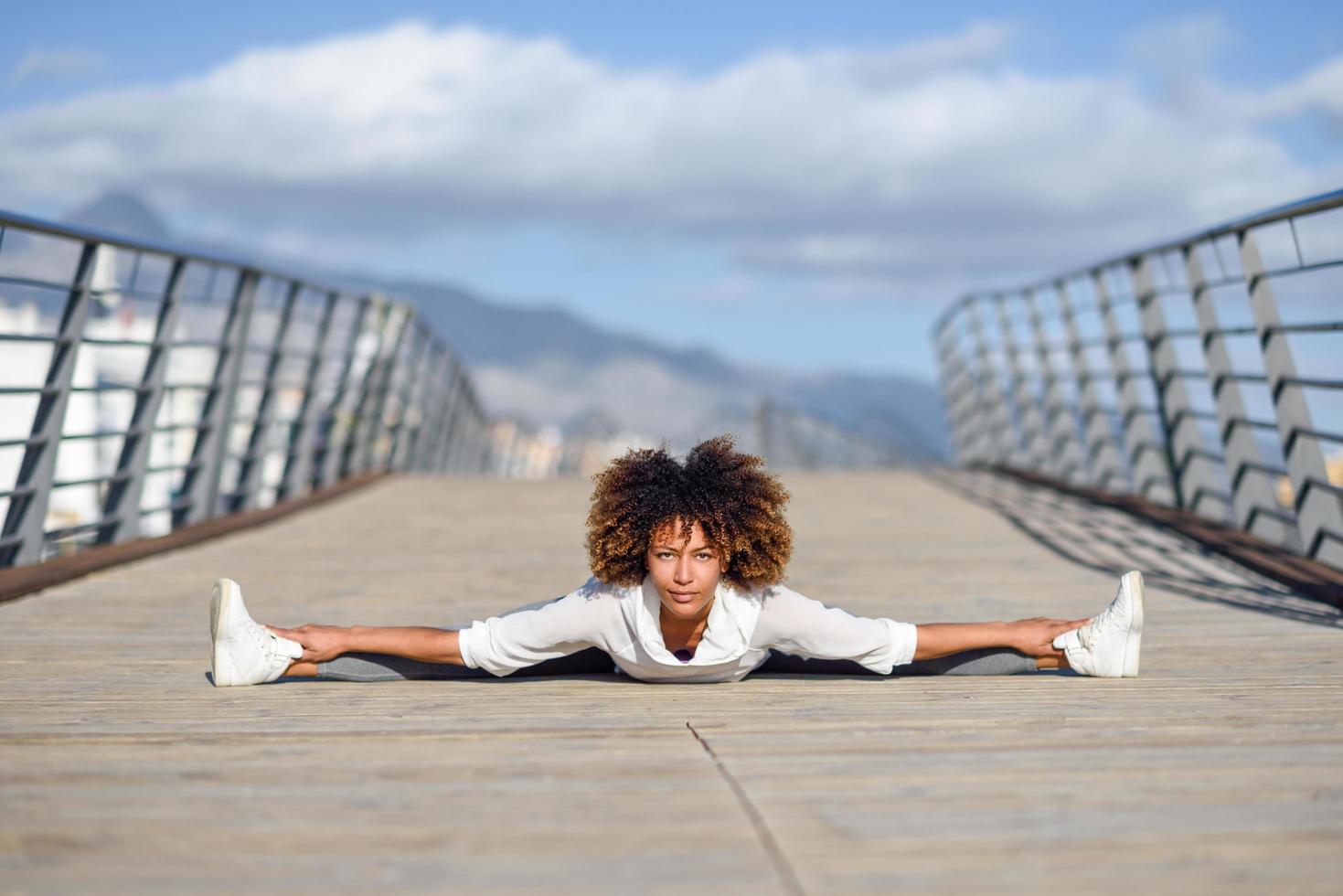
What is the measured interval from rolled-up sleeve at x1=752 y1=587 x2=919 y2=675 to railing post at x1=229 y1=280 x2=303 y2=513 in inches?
234

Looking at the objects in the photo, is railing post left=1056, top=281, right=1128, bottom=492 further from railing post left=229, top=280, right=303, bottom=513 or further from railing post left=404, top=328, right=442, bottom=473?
railing post left=404, top=328, right=442, bottom=473

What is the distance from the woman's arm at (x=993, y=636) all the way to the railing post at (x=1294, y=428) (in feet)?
8.28

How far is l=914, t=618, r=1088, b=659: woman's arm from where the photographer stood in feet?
12.7

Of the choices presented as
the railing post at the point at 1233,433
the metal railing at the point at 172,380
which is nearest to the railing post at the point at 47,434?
the metal railing at the point at 172,380

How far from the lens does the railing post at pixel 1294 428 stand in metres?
5.99

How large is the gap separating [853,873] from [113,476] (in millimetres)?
5548

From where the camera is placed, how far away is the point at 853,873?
2.11m

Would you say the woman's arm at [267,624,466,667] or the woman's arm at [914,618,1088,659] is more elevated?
the woman's arm at [914,618,1088,659]

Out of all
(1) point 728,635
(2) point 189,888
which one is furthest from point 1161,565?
(2) point 189,888

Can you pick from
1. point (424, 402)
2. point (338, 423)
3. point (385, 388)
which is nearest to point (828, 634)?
point (338, 423)

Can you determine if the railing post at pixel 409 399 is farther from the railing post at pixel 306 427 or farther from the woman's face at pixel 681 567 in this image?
the woman's face at pixel 681 567

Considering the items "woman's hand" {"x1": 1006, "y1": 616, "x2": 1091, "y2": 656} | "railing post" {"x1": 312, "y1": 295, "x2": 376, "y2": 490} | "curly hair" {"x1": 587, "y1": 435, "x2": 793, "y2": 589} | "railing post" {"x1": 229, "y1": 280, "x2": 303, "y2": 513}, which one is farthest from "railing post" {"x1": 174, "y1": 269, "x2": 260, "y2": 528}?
"woman's hand" {"x1": 1006, "y1": 616, "x2": 1091, "y2": 656}

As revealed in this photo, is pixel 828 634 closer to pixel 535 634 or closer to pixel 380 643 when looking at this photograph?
pixel 535 634

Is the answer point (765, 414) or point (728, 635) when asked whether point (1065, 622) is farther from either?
point (765, 414)
